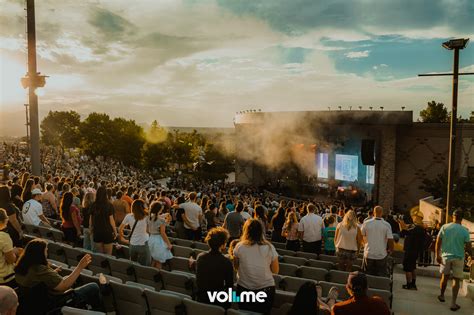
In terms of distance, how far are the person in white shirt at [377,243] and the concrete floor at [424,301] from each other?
0.66 meters

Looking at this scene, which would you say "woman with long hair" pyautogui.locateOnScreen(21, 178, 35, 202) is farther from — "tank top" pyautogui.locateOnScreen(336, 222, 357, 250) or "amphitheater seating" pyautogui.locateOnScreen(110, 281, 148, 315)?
"tank top" pyautogui.locateOnScreen(336, 222, 357, 250)

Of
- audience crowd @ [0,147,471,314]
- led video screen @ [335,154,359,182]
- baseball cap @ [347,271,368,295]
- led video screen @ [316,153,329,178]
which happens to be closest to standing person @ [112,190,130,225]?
audience crowd @ [0,147,471,314]

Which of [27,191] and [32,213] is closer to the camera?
[32,213]

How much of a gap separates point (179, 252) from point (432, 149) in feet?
96.2

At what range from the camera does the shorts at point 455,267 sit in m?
6.46

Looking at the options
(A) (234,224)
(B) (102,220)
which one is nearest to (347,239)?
(A) (234,224)

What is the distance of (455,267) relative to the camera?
652 cm

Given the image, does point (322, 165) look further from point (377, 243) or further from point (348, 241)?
point (377, 243)

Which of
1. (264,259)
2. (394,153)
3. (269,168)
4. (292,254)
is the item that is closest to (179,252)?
(292,254)

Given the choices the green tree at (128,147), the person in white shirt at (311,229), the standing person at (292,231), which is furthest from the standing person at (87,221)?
the green tree at (128,147)

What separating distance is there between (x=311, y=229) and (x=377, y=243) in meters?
1.55

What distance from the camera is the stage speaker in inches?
1191

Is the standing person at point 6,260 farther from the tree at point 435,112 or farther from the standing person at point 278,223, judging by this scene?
the tree at point 435,112

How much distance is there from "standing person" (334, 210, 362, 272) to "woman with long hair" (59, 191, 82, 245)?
4.75 m
